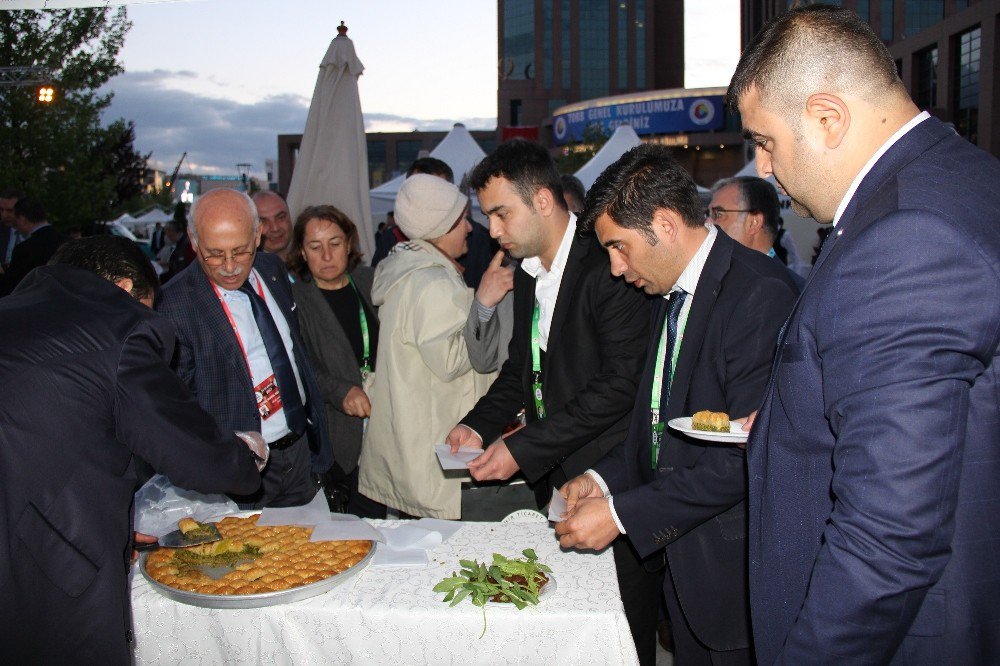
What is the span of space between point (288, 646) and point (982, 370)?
1668mm

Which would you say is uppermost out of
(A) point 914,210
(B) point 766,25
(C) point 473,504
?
(B) point 766,25

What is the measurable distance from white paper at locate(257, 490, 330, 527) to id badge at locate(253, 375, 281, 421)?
2.26ft

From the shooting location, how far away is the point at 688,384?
221 centimetres

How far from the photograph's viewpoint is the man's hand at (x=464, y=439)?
2.92m

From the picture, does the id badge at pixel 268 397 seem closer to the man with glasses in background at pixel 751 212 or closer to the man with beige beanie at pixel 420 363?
the man with beige beanie at pixel 420 363

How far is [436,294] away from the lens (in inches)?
136

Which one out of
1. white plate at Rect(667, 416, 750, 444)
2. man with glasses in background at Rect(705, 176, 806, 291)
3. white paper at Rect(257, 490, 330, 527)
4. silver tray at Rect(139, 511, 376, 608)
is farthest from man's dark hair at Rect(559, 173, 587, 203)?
silver tray at Rect(139, 511, 376, 608)

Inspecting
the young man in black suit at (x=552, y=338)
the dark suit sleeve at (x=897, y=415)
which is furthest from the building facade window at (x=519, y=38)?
the dark suit sleeve at (x=897, y=415)

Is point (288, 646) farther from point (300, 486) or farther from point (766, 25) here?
point (766, 25)

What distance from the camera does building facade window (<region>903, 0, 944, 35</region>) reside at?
34312 millimetres

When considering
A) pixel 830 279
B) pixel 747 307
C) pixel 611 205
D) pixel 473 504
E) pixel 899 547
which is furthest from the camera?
pixel 473 504

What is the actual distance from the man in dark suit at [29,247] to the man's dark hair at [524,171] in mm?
5088

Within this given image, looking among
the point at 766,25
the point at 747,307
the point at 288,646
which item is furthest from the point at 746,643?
the point at 766,25

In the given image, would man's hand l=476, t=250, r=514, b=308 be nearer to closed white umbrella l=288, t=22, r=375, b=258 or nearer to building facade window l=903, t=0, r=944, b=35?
closed white umbrella l=288, t=22, r=375, b=258
